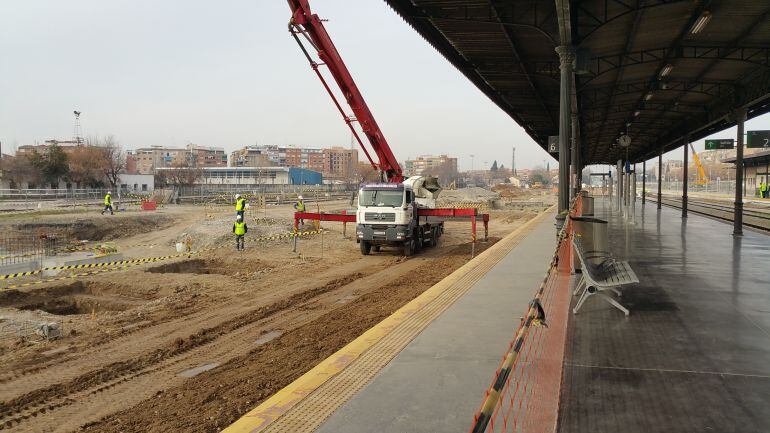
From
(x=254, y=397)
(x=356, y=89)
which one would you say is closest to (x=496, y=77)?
(x=356, y=89)

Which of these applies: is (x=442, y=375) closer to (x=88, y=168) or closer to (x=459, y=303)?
(x=459, y=303)

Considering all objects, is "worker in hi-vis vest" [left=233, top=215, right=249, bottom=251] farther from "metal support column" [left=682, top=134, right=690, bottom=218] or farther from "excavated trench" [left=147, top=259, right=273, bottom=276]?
"metal support column" [left=682, top=134, right=690, bottom=218]

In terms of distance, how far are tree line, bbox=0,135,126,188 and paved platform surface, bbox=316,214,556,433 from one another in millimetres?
64165

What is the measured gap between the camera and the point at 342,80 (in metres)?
20.3

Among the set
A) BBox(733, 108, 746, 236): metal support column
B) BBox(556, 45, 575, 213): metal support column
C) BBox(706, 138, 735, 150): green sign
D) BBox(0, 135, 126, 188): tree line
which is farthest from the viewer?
BBox(0, 135, 126, 188): tree line

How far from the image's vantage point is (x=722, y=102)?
68.0ft

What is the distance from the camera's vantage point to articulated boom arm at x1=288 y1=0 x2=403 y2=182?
1812 cm

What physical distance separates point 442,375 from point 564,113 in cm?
679

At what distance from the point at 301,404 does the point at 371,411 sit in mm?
→ 646

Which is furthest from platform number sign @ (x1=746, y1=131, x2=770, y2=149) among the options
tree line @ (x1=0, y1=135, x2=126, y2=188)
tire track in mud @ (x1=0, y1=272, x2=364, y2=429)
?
tree line @ (x1=0, y1=135, x2=126, y2=188)

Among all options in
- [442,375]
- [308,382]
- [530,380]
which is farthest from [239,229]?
[530,380]

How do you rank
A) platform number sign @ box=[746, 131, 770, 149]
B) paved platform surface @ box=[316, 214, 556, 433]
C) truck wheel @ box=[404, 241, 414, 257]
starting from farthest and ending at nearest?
truck wheel @ box=[404, 241, 414, 257]
platform number sign @ box=[746, 131, 770, 149]
paved platform surface @ box=[316, 214, 556, 433]

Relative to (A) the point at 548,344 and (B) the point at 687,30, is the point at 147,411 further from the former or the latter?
(B) the point at 687,30

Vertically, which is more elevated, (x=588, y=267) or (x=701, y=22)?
(x=701, y=22)
